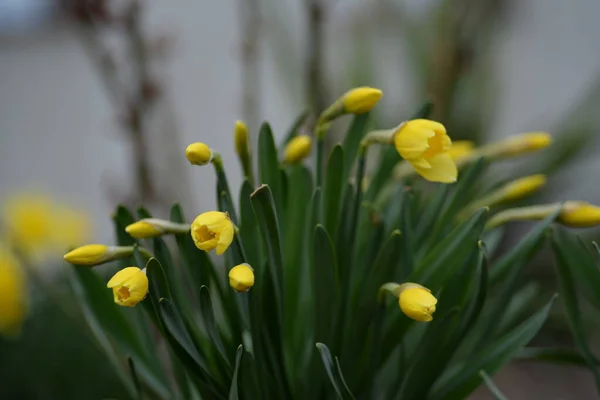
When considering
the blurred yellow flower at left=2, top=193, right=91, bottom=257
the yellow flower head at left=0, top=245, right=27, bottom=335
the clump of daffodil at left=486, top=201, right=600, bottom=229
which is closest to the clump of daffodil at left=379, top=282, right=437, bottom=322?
the clump of daffodil at left=486, top=201, right=600, bottom=229

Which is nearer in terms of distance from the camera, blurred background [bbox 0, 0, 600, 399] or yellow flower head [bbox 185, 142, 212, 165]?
yellow flower head [bbox 185, 142, 212, 165]

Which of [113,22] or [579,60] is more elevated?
[113,22]

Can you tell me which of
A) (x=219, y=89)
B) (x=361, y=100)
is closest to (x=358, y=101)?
(x=361, y=100)

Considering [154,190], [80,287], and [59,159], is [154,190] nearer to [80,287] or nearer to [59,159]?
[80,287]

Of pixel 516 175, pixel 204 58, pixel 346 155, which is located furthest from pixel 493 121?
pixel 204 58

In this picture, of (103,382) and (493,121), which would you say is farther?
(493,121)

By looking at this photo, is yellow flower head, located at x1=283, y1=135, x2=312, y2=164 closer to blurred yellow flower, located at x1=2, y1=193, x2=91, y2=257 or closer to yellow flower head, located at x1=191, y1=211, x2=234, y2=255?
yellow flower head, located at x1=191, y1=211, x2=234, y2=255

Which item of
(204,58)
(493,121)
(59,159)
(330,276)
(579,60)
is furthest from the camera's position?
(59,159)
